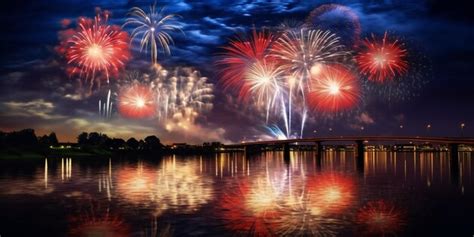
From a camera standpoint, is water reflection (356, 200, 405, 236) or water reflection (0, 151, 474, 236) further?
water reflection (0, 151, 474, 236)

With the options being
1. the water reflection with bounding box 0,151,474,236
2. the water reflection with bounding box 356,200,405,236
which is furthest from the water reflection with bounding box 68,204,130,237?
the water reflection with bounding box 356,200,405,236

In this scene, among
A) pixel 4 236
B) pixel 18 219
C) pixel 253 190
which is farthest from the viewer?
pixel 253 190

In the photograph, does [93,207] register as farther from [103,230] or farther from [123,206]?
[103,230]

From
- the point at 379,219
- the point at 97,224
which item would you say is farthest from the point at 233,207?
the point at 97,224

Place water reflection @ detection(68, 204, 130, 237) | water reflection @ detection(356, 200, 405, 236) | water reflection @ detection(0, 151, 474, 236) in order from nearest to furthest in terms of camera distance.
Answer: water reflection @ detection(68, 204, 130, 237)
water reflection @ detection(356, 200, 405, 236)
water reflection @ detection(0, 151, 474, 236)

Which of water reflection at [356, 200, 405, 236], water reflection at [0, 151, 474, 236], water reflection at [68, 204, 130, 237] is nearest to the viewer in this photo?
water reflection at [68, 204, 130, 237]

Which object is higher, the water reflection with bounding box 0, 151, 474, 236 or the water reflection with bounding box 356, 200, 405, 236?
the water reflection with bounding box 0, 151, 474, 236

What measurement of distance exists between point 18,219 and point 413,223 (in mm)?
26978

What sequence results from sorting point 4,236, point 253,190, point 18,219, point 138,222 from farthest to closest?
point 253,190 < point 18,219 < point 138,222 < point 4,236

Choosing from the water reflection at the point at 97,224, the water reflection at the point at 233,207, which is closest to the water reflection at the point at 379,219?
the water reflection at the point at 233,207

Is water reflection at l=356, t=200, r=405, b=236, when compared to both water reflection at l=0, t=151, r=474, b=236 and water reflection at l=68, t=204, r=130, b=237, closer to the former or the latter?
water reflection at l=0, t=151, r=474, b=236

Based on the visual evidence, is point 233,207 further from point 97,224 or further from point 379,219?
point 97,224

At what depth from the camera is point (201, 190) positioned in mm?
56188

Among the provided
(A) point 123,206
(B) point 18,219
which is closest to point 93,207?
(A) point 123,206
